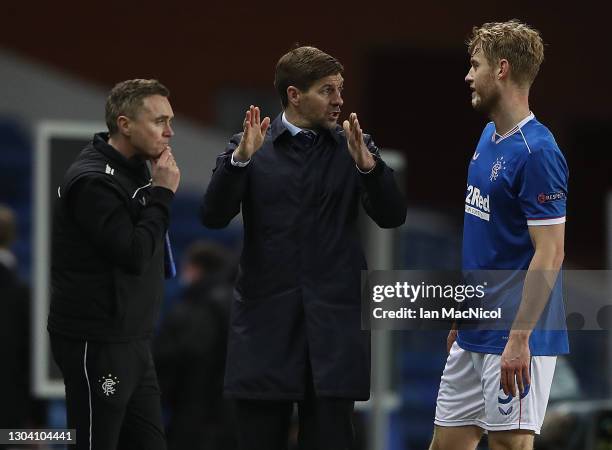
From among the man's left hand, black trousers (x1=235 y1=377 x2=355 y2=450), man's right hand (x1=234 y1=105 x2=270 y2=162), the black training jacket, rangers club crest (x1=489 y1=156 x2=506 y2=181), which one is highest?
man's right hand (x1=234 y1=105 x2=270 y2=162)

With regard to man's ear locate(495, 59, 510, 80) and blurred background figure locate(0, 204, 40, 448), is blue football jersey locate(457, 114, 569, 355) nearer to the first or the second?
man's ear locate(495, 59, 510, 80)

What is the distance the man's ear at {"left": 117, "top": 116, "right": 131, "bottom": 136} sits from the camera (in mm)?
4559

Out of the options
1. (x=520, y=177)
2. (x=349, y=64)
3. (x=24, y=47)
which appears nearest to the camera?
(x=520, y=177)

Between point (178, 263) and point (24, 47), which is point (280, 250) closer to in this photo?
point (178, 263)

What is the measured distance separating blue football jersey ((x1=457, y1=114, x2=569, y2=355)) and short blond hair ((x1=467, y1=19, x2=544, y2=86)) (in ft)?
0.48

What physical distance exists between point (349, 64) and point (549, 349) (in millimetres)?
10083

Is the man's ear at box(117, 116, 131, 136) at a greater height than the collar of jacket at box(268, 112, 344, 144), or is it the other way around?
the man's ear at box(117, 116, 131, 136)

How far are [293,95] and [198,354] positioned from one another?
3.60 metres

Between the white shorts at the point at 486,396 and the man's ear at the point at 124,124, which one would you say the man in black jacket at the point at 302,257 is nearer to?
the white shorts at the point at 486,396

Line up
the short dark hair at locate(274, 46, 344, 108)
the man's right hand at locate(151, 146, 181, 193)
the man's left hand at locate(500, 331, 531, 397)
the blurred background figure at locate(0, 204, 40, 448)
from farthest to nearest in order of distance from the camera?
the blurred background figure at locate(0, 204, 40, 448), the man's right hand at locate(151, 146, 181, 193), the short dark hair at locate(274, 46, 344, 108), the man's left hand at locate(500, 331, 531, 397)

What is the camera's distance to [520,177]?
4.14m

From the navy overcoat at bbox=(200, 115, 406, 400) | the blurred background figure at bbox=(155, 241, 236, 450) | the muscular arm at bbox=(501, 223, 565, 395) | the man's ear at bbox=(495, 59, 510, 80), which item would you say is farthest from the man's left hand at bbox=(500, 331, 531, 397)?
the blurred background figure at bbox=(155, 241, 236, 450)

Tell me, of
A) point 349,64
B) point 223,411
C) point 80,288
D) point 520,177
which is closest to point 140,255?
point 80,288

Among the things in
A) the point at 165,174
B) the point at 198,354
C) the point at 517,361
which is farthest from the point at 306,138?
the point at 198,354
